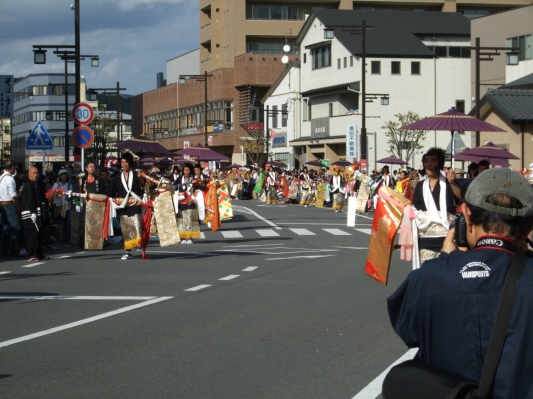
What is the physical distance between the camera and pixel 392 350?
7594 mm

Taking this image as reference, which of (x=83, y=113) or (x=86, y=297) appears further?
(x=83, y=113)

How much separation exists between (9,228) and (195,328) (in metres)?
9.37

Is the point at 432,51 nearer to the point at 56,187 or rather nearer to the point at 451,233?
the point at 56,187

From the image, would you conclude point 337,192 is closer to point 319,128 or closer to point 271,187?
point 271,187

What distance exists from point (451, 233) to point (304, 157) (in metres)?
60.0

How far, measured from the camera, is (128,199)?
597 inches

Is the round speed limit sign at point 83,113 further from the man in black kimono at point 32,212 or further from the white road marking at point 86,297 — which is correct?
the white road marking at point 86,297

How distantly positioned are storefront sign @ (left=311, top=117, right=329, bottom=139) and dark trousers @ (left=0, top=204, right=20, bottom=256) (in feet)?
143

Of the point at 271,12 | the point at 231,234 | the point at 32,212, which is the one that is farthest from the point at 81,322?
the point at 271,12

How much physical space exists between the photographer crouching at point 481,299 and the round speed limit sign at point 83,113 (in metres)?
19.6

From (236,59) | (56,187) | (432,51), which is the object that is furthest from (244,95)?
(56,187)

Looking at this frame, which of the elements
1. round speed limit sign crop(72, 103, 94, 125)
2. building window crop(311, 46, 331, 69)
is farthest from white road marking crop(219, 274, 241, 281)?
building window crop(311, 46, 331, 69)

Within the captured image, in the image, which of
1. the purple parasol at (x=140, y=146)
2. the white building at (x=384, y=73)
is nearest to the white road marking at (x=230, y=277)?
the purple parasol at (x=140, y=146)

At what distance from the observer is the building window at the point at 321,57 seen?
198ft
